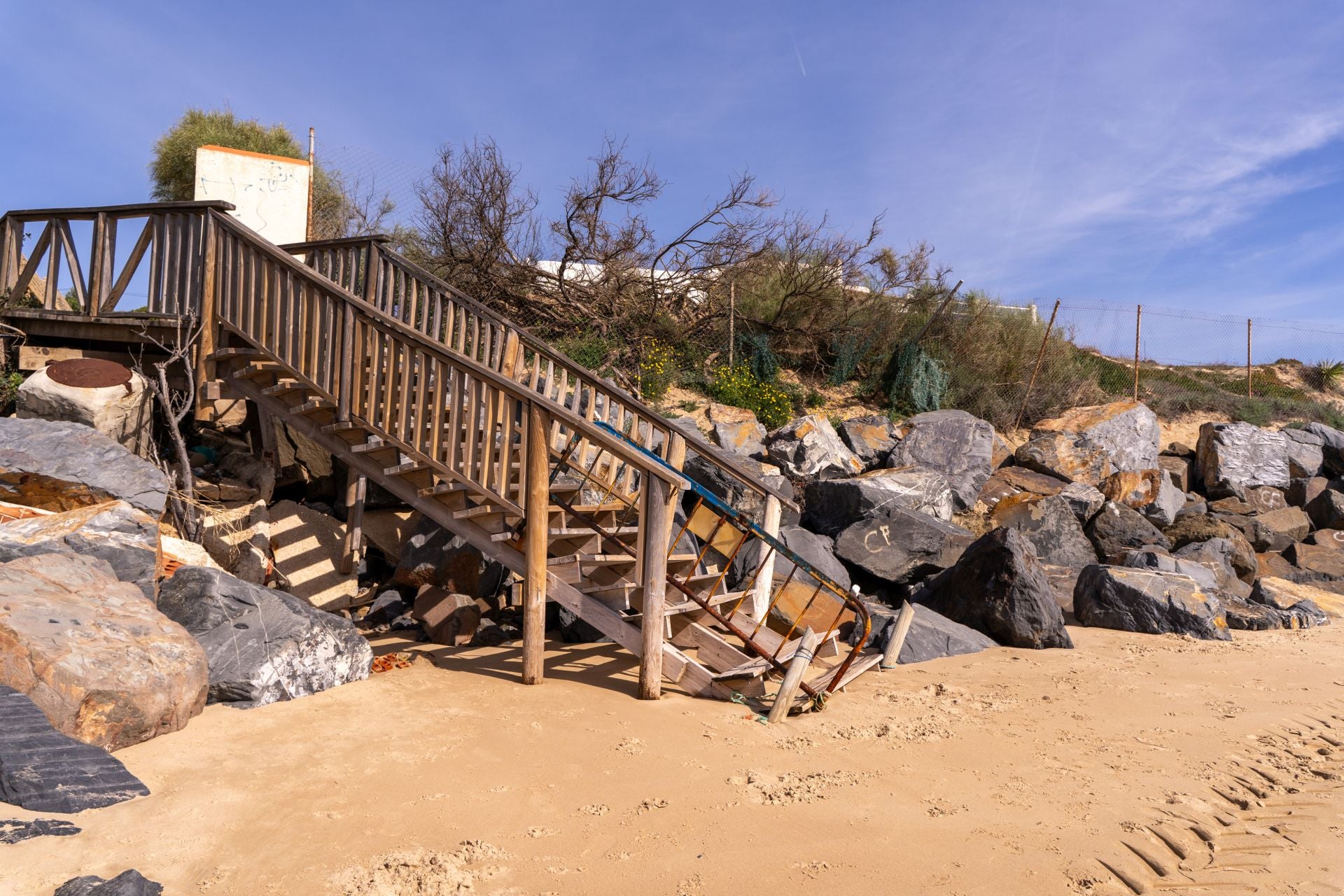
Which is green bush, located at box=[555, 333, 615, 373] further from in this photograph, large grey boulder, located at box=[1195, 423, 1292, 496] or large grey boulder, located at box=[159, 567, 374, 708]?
large grey boulder, located at box=[1195, 423, 1292, 496]

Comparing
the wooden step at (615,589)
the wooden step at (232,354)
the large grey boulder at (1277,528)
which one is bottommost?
the wooden step at (615,589)

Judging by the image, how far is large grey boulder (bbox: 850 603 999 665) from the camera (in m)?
7.54

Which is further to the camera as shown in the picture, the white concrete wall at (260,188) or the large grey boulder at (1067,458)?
the large grey boulder at (1067,458)

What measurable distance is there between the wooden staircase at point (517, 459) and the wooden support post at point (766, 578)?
17mm

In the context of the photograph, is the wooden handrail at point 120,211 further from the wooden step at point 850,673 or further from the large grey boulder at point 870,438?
the large grey boulder at point 870,438

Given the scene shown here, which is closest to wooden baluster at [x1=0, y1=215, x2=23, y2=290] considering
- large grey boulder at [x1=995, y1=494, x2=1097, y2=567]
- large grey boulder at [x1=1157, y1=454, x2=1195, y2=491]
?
large grey boulder at [x1=995, y1=494, x2=1097, y2=567]

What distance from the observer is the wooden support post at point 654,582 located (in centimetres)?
608

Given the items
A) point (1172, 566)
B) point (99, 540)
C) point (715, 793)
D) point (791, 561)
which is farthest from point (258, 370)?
point (1172, 566)

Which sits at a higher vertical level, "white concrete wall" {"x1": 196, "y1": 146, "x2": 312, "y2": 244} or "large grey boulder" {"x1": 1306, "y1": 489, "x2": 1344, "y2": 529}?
"white concrete wall" {"x1": 196, "y1": 146, "x2": 312, "y2": 244}

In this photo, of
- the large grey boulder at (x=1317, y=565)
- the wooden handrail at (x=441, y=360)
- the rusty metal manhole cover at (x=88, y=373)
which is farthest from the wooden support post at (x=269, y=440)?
the large grey boulder at (x=1317, y=565)

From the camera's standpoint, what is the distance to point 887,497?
35.6 ft

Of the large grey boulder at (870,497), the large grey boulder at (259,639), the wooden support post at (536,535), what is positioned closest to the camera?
the large grey boulder at (259,639)

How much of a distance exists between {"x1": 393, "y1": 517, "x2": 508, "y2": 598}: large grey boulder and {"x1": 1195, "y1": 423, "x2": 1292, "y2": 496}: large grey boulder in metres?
12.8

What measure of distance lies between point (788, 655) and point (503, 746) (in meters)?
2.54
